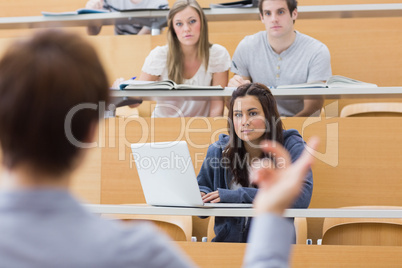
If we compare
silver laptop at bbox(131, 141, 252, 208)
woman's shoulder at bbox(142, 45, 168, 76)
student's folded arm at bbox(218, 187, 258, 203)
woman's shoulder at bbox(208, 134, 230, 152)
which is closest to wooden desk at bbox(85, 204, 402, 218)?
silver laptop at bbox(131, 141, 252, 208)

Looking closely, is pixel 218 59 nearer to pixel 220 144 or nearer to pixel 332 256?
→ pixel 220 144

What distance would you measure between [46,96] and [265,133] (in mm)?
1778

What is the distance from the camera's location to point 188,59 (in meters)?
2.91

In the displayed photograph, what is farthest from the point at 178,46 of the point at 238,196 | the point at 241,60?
the point at 238,196

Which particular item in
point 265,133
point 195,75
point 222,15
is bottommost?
point 265,133

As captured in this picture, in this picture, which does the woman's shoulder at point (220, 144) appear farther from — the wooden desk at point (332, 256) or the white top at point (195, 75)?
the wooden desk at point (332, 256)

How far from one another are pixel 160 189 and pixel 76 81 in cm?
130

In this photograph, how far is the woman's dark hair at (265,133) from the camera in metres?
2.25

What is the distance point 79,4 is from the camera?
4.06m

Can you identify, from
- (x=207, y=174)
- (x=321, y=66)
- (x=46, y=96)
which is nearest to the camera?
(x=46, y=96)

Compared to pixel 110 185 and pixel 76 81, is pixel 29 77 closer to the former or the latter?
pixel 76 81

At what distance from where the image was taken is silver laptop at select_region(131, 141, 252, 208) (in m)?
1.73

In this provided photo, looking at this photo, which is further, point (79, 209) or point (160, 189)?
point (160, 189)

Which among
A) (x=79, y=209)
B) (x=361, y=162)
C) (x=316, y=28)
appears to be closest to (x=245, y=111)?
(x=361, y=162)
